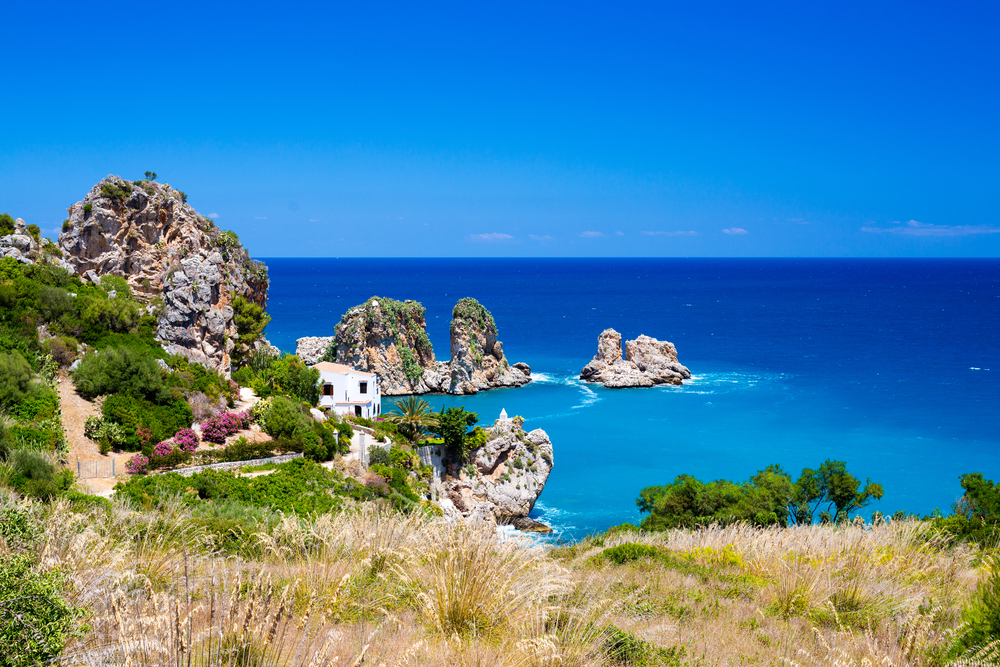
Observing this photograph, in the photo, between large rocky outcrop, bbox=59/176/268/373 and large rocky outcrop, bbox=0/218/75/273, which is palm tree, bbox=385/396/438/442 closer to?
large rocky outcrop, bbox=59/176/268/373

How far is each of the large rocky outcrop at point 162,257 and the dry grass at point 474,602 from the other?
78.9 feet

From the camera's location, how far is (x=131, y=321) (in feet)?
91.4

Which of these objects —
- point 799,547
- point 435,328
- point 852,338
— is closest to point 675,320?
point 852,338

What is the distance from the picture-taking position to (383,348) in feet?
186

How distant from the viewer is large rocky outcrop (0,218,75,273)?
28.5 meters

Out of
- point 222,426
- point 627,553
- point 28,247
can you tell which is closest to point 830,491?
point 627,553

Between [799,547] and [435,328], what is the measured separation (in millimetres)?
86113

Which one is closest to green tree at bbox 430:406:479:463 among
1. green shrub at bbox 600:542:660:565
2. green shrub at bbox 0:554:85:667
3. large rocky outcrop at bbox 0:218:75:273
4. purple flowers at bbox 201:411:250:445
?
purple flowers at bbox 201:411:250:445

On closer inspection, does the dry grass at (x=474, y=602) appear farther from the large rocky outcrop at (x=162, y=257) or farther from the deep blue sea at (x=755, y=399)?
the large rocky outcrop at (x=162, y=257)

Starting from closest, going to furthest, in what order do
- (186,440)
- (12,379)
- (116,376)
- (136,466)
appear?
(136,466) < (12,379) < (186,440) < (116,376)

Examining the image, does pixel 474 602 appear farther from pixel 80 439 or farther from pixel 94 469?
pixel 80 439

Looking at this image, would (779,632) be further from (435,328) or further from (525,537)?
(435,328)

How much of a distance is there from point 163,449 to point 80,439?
2568 millimetres

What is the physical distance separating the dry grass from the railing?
43.3 feet
